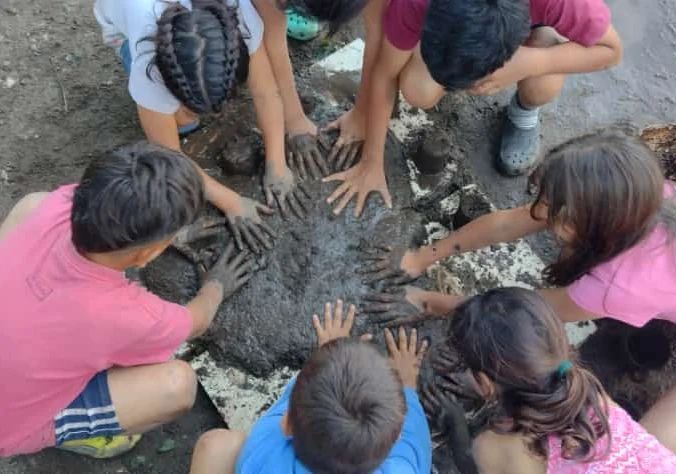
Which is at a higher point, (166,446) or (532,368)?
(532,368)

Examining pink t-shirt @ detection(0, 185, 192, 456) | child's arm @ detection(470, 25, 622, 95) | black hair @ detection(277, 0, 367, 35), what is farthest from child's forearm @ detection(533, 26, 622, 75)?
pink t-shirt @ detection(0, 185, 192, 456)

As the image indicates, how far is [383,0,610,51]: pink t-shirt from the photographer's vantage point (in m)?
2.42

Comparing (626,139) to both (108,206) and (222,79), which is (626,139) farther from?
(108,206)

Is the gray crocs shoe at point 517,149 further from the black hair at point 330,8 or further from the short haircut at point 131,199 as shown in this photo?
the short haircut at point 131,199

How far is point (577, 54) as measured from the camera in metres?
2.59

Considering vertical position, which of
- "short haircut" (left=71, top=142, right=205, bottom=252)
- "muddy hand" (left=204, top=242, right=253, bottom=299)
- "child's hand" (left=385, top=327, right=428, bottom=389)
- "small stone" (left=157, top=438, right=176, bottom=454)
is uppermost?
"short haircut" (left=71, top=142, right=205, bottom=252)

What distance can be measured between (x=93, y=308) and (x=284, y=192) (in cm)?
92

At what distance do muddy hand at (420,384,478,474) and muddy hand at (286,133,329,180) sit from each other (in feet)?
2.73

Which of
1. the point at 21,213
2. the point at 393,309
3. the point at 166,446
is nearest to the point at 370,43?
the point at 393,309

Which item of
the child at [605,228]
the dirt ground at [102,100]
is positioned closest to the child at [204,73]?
the dirt ground at [102,100]

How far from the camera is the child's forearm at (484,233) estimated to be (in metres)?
2.53

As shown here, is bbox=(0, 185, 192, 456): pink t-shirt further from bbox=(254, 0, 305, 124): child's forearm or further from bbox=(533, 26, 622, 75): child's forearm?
bbox=(533, 26, 622, 75): child's forearm

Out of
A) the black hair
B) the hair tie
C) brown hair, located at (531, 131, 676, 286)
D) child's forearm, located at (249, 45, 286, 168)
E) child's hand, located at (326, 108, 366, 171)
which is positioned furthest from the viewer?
child's hand, located at (326, 108, 366, 171)

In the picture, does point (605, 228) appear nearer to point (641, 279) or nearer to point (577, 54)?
point (641, 279)
